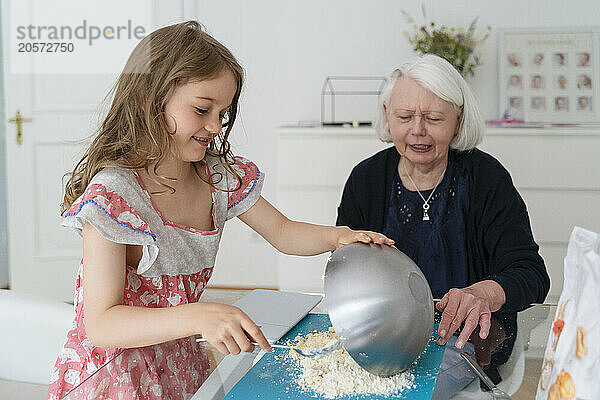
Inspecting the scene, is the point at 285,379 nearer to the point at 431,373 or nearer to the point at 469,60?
the point at 431,373

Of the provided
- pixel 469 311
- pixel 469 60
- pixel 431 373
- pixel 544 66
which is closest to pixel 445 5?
pixel 469 60

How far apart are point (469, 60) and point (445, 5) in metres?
0.30

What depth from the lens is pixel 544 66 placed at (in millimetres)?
3387

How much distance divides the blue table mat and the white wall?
8.71 feet

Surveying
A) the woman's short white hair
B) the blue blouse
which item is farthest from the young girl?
the woman's short white hair

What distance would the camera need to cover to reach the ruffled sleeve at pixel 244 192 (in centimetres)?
145

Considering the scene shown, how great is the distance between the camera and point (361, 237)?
1.12m

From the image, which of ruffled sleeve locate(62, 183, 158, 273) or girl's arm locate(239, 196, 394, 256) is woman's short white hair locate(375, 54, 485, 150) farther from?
ruffled sleeve locate(62, 183, 158, 273)

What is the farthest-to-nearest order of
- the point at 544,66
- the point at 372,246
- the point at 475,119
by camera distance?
the point at 544,66, the point at 475,119, the point at 372,246

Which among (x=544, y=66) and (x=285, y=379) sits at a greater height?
(x=544, y=66)

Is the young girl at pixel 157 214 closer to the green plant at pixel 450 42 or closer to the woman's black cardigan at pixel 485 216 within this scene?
the woman's black cardigan at pixel 485 216

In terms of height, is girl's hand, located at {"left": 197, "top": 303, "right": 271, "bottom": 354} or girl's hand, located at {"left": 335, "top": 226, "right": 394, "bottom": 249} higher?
girl's hand, located at {"left": 335, "top": 226, "right": 394, "bottom": 249}

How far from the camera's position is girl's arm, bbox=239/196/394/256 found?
4.48 feet

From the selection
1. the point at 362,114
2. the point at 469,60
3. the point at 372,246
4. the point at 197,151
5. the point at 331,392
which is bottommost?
the point at 331,392
